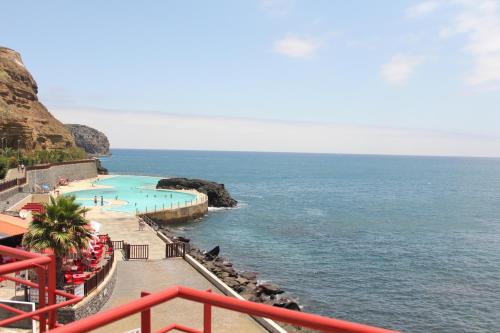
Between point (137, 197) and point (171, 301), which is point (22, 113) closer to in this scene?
point (137, 197)

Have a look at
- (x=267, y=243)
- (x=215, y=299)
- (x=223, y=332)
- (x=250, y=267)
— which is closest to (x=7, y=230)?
(x=223, y=332)

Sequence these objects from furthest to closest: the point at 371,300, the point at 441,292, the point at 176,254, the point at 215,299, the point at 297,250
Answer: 1. the point at 297,250
2. the point at 441,292
3. the point at 371,300
4. the point at 176,254
5. the point at 215,299

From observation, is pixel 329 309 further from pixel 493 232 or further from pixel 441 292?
pixel 493 232

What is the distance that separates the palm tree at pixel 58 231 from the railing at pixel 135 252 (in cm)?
876

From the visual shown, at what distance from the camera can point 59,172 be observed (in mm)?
71000

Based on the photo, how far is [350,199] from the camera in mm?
89375

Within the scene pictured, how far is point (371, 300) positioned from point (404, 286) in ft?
15.0

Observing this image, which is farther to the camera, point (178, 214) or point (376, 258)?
point (178, 214)

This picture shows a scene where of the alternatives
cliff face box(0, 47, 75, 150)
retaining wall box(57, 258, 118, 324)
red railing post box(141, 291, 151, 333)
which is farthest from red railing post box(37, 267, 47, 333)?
cliff face box(0, 47, 75, 150)

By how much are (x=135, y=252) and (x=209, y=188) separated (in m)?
44.8

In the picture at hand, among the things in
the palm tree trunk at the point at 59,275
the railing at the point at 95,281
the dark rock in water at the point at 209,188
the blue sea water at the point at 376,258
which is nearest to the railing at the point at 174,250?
the railing at the point at 95,281

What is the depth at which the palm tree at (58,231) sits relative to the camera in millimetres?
15875

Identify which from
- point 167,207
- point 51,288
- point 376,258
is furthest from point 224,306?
point 167,207

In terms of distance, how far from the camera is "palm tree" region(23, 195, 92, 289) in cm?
1588
